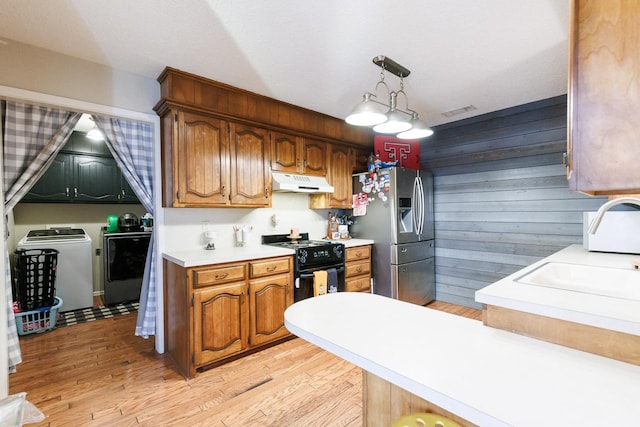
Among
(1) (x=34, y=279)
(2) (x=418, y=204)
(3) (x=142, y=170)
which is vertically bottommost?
(1) (x=34, y=279)

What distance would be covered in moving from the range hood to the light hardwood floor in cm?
150

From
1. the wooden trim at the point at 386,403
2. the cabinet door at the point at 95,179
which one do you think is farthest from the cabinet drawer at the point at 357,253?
the cabinet door at the point at 95,179

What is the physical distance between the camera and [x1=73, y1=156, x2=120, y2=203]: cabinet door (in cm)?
396

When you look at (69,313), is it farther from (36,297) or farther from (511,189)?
(511,189)

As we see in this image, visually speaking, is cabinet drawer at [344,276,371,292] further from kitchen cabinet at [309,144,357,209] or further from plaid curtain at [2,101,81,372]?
plaid curtain at [2,101,81,372]

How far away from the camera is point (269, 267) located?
2.62 m

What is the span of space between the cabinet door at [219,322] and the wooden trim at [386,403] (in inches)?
58.8

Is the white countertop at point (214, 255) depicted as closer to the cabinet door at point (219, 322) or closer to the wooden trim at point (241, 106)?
the cabinet door at point (219, 322)

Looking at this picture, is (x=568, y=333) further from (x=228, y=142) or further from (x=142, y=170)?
(x=142, y=170)

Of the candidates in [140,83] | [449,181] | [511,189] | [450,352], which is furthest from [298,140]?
[450,352]

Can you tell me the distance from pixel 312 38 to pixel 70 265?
3889 mm

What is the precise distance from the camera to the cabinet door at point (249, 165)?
2.75 m

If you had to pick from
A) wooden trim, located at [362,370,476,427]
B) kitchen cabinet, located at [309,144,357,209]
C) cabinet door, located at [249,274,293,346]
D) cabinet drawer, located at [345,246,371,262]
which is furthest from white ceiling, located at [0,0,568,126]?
wooden trim, located at [362,370,476,427]

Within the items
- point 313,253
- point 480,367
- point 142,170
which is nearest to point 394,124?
point 313,253
